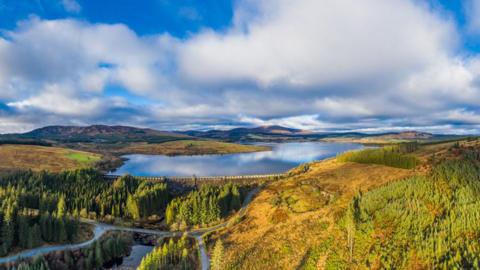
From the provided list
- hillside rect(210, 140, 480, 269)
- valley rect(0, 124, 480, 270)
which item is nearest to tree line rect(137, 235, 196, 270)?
valley rect(0, 124, 480, 270)

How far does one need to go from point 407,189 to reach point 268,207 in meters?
40.0

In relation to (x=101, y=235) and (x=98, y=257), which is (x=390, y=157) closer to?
(x=98, y=257)

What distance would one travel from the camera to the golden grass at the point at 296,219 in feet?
179

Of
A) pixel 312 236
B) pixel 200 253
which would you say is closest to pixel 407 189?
pixel 312 236

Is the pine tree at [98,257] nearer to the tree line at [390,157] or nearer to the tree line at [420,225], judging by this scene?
the tree line at [420,225]

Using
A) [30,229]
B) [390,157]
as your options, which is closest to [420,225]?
[390,157]

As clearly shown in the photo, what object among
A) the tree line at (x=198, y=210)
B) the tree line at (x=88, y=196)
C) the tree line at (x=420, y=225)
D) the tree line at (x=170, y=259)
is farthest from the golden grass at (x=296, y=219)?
the tree line at (x=88, y=196)

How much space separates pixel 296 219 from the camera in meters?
73.2

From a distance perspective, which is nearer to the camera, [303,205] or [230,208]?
[303,205]

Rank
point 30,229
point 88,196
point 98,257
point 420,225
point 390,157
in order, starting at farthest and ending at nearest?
point 390,157, point 88,196, point 30,229, point 98,257, point 420,225

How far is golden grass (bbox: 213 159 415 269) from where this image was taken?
54656 mm

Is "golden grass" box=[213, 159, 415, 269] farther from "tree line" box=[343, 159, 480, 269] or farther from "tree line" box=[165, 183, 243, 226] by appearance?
"tree line" box=[165, 183, 243, 226]

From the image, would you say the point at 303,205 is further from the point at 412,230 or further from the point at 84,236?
the point at 84,236

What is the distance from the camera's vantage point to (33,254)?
63125 millimetres
